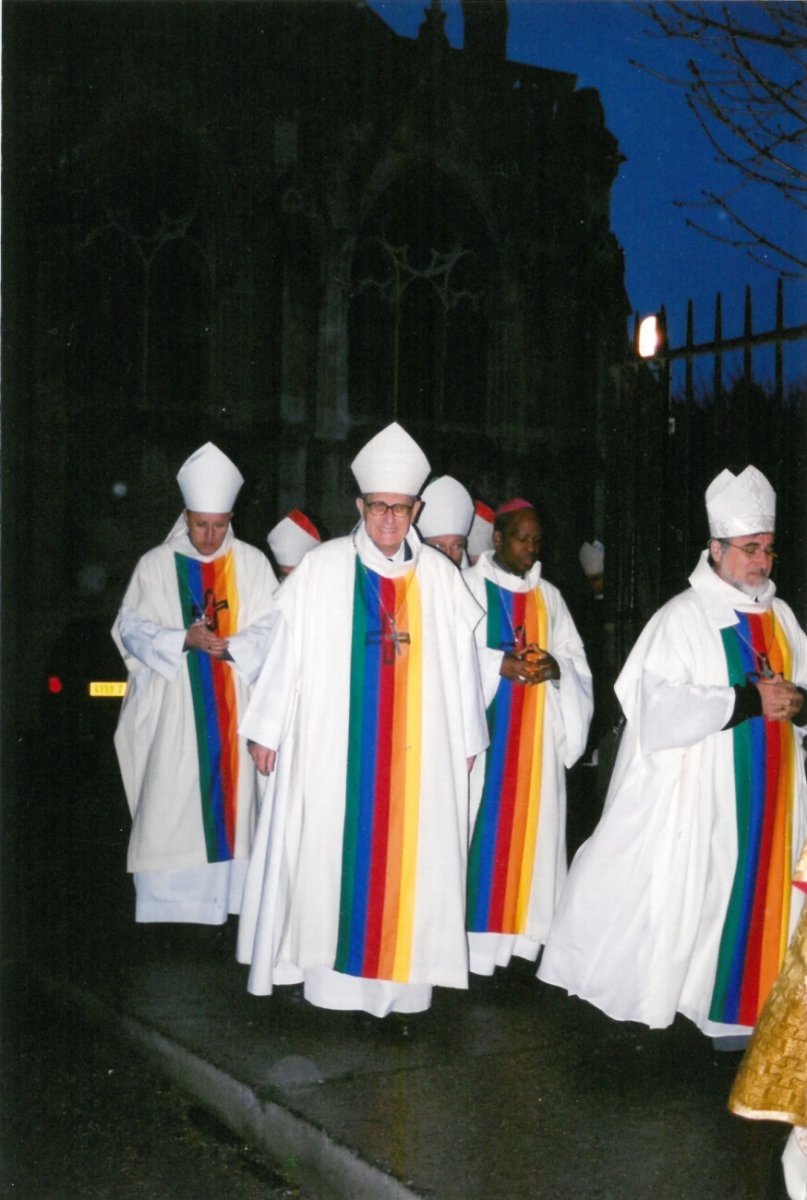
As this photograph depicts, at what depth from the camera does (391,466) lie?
19.3 ft

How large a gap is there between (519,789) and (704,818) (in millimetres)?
1470

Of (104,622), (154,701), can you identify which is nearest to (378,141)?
(104,622)

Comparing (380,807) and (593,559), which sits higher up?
(593,559)

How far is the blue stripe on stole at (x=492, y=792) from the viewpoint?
6.45 metres

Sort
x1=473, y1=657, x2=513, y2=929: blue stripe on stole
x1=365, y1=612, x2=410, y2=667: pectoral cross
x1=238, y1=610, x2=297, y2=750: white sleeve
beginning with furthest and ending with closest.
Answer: x1=473, y1=657, x2=513, y2=929: blue stripe on stole → x1=365, y1=612, x2=410, y2=667: pectoral cross → x1=238, y1=610, x2=297, y2=750: white sleeve

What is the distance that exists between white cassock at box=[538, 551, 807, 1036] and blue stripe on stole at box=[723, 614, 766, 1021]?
1.7 inches

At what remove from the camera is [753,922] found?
5270mm

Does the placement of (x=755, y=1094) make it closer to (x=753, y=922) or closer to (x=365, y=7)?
(x=753, y=922)

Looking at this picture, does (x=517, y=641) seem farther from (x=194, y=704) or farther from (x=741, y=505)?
(x=194, y=704)

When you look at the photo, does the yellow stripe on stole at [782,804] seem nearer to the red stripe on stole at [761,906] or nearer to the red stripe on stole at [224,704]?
the red stripe on stole at [761,906]

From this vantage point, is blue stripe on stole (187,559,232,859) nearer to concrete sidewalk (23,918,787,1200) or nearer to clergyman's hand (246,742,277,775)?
concrete sidewalk (23,918,787,1200)

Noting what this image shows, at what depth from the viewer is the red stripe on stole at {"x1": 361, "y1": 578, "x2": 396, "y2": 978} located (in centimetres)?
552

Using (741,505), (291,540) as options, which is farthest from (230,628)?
(741,505)

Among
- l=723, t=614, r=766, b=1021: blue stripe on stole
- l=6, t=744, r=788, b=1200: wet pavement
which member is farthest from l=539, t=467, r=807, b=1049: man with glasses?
l=6, t=744, r=788, b=1200: wet pavement
